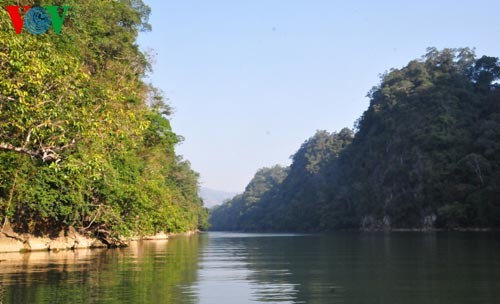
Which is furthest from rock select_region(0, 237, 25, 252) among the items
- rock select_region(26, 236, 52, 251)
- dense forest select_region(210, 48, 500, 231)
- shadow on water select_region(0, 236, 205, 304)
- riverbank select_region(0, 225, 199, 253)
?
dense forest select_region(210, 48, 500, 231)

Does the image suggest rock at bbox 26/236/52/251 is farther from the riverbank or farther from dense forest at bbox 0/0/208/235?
dense forest at bbox 0/0/208/235

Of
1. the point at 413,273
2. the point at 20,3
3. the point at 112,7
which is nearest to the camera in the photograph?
the point at 413,273

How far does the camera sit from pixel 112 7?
47.6 meters

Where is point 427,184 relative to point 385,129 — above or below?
below

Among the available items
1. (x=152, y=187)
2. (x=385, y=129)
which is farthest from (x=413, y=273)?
(x=385, y=129)

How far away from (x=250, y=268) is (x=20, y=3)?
18.8 metres

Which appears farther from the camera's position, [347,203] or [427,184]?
[347,203]

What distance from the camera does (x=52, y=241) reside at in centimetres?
3438

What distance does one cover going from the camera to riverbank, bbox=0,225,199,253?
30500 millimetres

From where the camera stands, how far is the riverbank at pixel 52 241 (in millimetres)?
30500

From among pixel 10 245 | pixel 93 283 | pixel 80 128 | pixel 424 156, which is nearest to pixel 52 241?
pixel 10 245

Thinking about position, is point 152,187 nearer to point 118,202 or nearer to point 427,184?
point 118,202

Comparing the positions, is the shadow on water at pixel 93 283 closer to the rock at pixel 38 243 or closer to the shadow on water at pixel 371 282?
the shadow on water at pixel 371 282

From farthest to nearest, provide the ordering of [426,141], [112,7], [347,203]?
[347,203] → [426,141] → [112,7]
